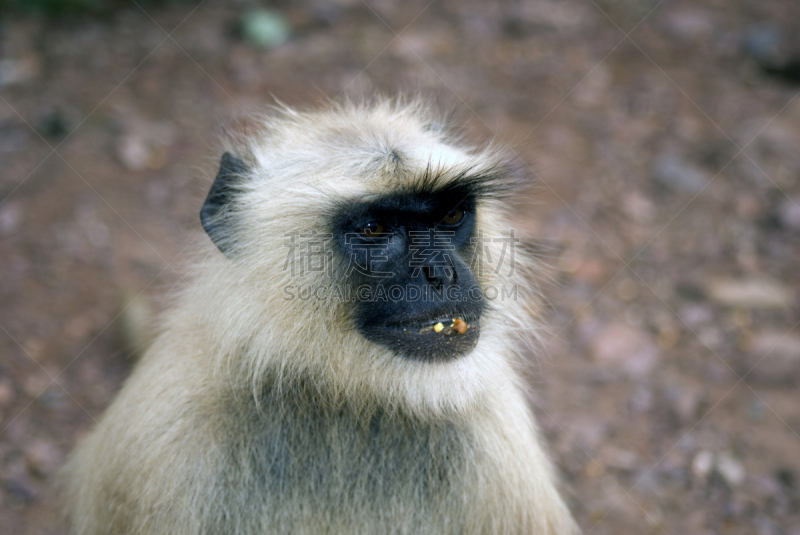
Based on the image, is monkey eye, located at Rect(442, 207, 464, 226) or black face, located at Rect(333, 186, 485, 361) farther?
monkey eye, located at Rect(442, 207, 464, 226)

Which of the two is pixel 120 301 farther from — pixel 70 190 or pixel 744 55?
pixel 744 55

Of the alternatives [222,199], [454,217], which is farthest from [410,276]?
[222,199]

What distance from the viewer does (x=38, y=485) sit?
11.4ft

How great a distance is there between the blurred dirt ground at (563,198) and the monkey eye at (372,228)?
0.89m

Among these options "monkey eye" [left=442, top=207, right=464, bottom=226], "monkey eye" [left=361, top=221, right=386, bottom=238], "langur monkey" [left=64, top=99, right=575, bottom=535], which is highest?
"monkey eye" [left=442, top=207, right=464, bottom=226]

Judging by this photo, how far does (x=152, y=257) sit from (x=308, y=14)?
2954 mm

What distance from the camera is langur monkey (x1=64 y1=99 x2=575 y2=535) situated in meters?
2.28

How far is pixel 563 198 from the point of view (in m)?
5.16

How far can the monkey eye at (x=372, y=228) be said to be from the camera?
91.8 inches

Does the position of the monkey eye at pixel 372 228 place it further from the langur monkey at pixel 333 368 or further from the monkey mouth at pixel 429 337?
the monkey mouth at pixel 429 337

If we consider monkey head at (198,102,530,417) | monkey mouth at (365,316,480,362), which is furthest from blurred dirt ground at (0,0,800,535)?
monkey mouth at (365,316,480,362)

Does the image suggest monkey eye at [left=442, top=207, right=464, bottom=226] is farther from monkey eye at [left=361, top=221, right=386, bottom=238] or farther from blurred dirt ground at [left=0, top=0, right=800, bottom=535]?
blurred dirt ground at [left=0, top=0, right=800, bottom=535]

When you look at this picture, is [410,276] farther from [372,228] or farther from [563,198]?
[563,198]

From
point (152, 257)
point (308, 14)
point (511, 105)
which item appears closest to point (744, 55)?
point (511, 105)
